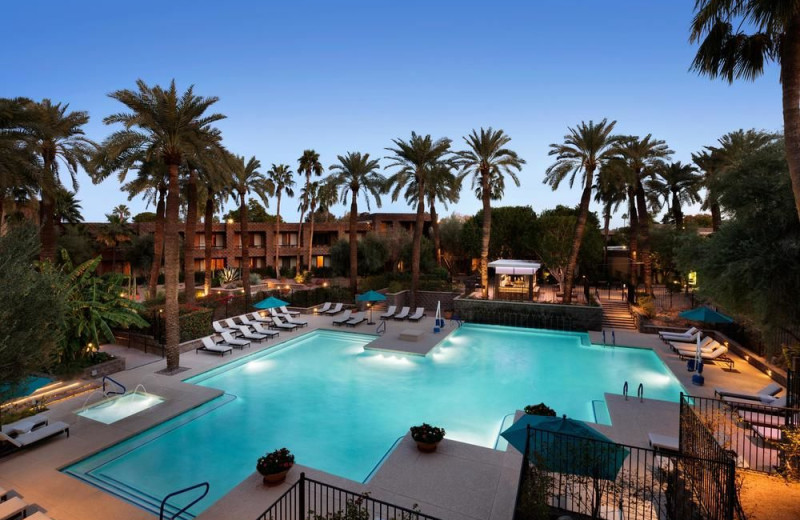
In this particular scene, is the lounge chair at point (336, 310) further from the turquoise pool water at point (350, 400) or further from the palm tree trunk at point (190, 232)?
the palm tree trunk at point (190, 232)

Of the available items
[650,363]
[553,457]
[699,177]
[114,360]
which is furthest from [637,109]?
[114,360]

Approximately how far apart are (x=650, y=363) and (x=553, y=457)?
13.0 metres

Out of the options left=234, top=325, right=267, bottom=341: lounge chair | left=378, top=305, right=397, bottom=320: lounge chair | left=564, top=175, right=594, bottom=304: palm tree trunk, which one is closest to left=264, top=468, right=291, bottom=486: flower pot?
left=234, top=325, right=267, bottom=341: lounge chair

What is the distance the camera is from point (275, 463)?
24.4 feet

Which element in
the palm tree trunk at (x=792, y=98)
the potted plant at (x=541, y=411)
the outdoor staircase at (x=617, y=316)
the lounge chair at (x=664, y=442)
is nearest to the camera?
the palm tree trunk at (x=792, y=98)

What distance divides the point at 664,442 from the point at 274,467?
8182 millimetres

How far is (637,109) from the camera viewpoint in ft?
111

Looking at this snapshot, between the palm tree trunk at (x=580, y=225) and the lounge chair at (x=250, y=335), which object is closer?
the lounge chair at (x=250, y=335)

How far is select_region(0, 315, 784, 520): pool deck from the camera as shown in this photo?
22.1ft

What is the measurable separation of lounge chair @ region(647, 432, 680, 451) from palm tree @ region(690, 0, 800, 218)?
5.28 meters

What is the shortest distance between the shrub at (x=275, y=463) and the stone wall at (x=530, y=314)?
17.6 meters

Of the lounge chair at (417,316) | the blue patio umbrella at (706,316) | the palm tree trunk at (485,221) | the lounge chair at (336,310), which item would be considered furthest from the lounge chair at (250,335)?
the blue patio umbrella at (706,316)

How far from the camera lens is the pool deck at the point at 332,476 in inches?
265

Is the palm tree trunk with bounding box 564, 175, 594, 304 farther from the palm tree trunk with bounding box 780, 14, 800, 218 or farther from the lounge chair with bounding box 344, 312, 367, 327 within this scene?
the palm tree trunk with bounding box 780, 14, 800, 218
